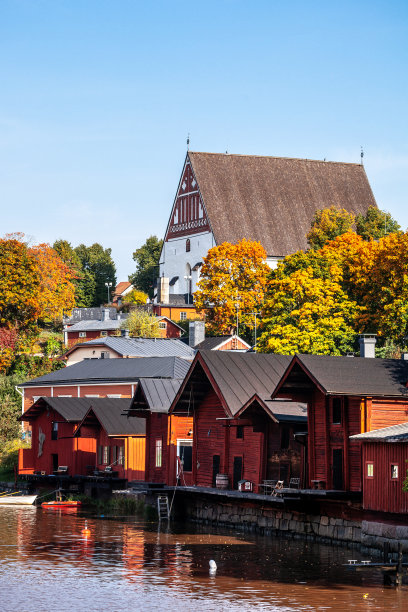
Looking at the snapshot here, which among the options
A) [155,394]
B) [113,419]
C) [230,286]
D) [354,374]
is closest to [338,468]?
[354,374]

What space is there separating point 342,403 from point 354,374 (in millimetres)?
1588

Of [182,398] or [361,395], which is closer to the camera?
[361,395]

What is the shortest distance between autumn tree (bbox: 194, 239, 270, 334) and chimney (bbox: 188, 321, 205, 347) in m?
4.31

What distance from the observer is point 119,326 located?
397ft

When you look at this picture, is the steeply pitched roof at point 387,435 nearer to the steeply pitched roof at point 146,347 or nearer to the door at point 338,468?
the door at point 338,468

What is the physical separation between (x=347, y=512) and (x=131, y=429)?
23.9 metres

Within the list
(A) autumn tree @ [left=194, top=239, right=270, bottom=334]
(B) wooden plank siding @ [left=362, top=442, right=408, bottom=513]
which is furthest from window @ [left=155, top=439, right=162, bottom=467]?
(A) autumn tree @ [left=194, top=239, right=270, bottom=334]

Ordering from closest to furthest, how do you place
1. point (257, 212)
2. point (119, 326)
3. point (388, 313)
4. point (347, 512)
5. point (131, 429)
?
point (347, 512)
point (131, 429)
point (388, 313)
point (119, 326)
point (257, 212)

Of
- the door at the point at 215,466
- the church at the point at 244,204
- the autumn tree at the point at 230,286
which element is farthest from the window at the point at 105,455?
the church at the point at 244,204

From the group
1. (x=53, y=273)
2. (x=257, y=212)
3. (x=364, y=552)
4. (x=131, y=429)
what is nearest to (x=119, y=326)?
(x=53, y=273)

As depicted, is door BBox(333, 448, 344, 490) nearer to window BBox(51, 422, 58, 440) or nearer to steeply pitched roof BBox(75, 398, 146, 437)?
steeply pitched roof BBox(75, 398, 146, 437)

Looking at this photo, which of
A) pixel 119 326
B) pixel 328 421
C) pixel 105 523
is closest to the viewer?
pixel 328 421

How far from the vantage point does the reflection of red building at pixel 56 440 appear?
6931 cm

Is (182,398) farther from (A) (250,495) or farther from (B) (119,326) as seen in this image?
(B) (119,326)
